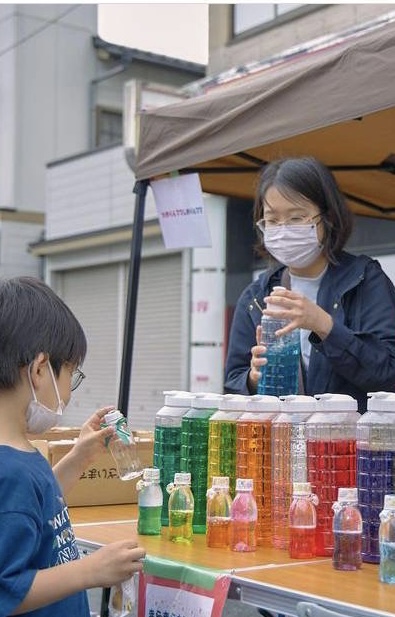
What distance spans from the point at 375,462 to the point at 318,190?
1.04 meters

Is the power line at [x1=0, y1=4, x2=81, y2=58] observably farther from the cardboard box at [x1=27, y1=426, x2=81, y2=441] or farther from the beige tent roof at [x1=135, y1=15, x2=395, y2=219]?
the cardboard box at [x1=27, y1=426, x2=81, y2=441]

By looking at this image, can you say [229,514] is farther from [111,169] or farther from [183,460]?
[111,169]

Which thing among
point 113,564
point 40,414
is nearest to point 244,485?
point 113,564

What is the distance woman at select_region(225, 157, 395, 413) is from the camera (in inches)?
104

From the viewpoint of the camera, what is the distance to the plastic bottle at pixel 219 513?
222 centimetres

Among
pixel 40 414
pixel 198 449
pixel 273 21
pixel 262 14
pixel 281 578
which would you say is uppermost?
pixel 262 14

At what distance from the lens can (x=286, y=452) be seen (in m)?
2.21

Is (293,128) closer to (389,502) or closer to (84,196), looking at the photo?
(389,502)

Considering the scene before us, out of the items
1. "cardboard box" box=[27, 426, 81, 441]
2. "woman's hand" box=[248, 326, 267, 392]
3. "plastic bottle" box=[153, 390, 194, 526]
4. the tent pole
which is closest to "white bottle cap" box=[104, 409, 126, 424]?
"plastic bottle" box=[153, 390, 194, 526]

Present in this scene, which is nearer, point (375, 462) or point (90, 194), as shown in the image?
point (375, 462)

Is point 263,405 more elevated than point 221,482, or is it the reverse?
point 263,405

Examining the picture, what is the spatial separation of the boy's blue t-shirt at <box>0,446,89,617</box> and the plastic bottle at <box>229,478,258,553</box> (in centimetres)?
38

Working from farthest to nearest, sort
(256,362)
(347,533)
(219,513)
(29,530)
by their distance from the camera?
(256,362), (219,513), (347,533), (29,530)

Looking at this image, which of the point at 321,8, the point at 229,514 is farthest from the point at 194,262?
the point at 229,514
